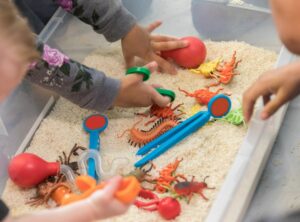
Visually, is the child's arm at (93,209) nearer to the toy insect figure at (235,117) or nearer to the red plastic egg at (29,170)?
the red plastic egg at (29,170)

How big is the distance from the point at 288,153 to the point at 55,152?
0.45 m

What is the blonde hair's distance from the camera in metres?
0.62

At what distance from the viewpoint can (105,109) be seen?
1085 mm

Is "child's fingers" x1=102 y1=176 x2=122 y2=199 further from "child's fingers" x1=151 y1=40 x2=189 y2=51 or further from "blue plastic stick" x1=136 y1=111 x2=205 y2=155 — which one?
"child's fingers" x1=151 y1=40 x2=189 y2=51

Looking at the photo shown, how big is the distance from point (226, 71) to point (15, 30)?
2.03 ft

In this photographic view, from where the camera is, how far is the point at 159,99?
1.08m

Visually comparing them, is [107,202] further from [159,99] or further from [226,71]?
[226,71]

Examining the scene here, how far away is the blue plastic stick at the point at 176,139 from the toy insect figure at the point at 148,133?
32 millimetres

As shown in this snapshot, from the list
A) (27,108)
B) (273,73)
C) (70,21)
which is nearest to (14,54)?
(273,73)

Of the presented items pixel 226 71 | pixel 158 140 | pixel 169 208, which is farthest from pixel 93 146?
pixel 226 71

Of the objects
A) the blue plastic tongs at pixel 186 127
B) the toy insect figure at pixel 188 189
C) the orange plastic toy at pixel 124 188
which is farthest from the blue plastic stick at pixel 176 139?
the orange plastic toy at pixel 124 188

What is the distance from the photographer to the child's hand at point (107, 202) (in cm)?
60

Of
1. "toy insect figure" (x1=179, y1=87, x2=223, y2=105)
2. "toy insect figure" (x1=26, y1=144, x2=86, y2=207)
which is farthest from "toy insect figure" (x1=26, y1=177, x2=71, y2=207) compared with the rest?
"toy insect figure" (x1=179, y1=87, x2=223, y2=105)

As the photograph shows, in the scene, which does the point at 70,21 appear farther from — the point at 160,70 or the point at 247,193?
the point at 247,193
